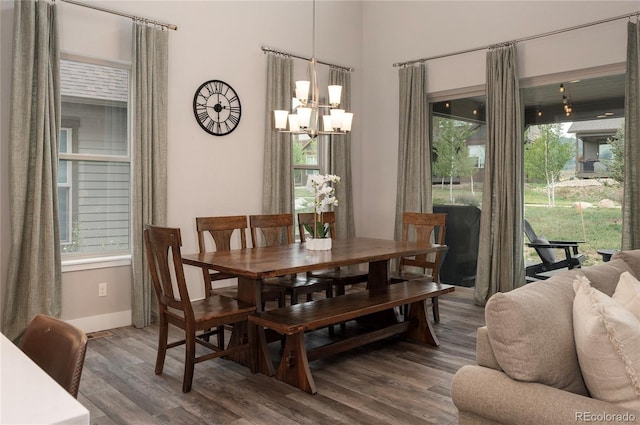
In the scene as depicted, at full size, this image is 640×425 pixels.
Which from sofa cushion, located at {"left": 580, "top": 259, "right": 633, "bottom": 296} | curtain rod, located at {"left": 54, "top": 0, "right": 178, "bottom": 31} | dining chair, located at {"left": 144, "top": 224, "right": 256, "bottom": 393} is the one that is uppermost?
curtain rod, located at {"left": 54, "top": 0, "right": 178, "bottom": 31}

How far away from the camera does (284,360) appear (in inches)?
128

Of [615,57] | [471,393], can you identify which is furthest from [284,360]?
[615,57]

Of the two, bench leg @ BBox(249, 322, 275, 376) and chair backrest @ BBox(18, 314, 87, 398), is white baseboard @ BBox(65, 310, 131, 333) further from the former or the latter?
chair backrest @ BBox(18, 314, 87, 398)

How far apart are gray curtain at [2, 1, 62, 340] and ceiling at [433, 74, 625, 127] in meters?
4.16

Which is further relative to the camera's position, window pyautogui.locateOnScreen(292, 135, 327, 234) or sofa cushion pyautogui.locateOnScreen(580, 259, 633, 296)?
window pyautogui.locateOnScreen(292, 135, 327, 234)

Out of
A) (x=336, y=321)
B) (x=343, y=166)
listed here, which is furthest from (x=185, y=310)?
(x=343, y=166)

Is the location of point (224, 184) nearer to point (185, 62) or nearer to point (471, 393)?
point (185, 62)

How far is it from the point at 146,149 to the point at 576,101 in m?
3.99

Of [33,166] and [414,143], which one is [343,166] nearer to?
[414,143]

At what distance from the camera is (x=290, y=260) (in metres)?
3.48

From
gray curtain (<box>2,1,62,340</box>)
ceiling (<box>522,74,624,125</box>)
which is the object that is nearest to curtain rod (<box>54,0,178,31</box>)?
gray curtain (<box>2,1,62,340</box>)

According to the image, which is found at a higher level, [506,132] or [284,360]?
[506,132]

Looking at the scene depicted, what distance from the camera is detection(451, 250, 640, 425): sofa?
157 centimetres

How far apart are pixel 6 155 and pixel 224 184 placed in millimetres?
1925
